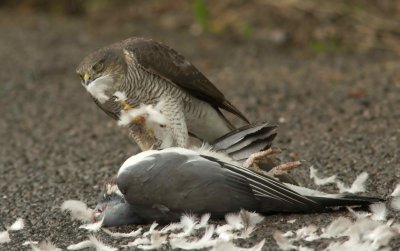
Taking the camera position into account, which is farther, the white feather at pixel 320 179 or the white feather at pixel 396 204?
the white feather at pixel 320 179

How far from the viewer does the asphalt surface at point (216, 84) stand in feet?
17.0

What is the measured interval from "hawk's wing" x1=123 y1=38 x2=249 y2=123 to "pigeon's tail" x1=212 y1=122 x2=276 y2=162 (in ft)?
1.59

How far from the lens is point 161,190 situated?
4.21 m

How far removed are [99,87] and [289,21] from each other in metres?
5.56

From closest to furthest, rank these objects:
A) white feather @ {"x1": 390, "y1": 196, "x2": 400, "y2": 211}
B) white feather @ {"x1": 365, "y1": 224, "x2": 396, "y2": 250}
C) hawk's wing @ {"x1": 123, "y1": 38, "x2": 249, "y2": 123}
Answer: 1. white feather @ {"x1": 365, "y1": 224, "x2": 396, "y2": 250}
2. white feather @ {"x1": 390, "y1": 196, "x2": 400, "y2": 211}
3. hawk's wing @ {"x1": 123, "y1": 38, "x2": 249, "y2": 123}

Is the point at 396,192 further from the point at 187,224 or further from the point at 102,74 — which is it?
the point at 102,74

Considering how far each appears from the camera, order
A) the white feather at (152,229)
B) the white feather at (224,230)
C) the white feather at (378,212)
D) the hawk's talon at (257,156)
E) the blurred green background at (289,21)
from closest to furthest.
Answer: the white feather at (224,230) < the white feather at (378,212) < the white feather at (152,229) < the hawk's talon at (257,156) < the blurred green background at (289,21)

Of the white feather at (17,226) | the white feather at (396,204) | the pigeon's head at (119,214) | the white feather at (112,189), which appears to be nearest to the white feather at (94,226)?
the pigeon's head at (119,214)

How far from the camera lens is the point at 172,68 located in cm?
501

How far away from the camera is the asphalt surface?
5.18 m

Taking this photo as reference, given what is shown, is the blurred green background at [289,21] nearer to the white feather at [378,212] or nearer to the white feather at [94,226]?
the white feather at [378,212]

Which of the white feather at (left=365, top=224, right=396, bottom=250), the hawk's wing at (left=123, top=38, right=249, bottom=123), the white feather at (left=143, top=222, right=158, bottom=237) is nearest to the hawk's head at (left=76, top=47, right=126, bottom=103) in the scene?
the hawk's wing at (left=123, top=38, right=249, bottom=123)

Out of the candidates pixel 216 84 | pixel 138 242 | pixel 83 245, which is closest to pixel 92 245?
pixel 83 245

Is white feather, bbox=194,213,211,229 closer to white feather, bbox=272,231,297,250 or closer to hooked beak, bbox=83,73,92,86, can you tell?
white feather, bbox=272,231,297,250
